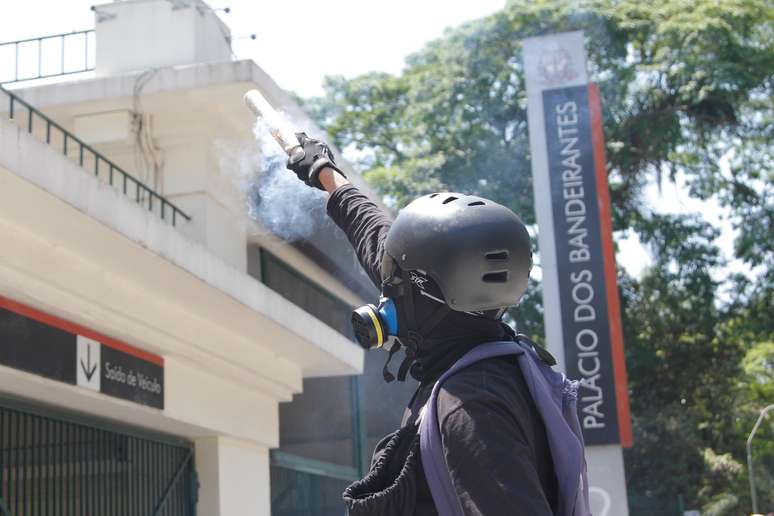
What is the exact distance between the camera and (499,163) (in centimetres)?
2000

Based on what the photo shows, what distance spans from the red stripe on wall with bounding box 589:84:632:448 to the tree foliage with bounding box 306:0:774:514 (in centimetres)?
368

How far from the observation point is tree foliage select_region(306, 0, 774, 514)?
20.0 m

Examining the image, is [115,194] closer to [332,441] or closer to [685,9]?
[332,441]

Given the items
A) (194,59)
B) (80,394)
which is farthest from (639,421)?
(80,394)

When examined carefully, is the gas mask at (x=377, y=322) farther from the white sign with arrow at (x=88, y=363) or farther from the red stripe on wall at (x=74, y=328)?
the white sign with arrow at (x=88, y=363)

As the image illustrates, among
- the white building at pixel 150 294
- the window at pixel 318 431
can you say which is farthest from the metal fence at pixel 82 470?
the window at pixel 318 431

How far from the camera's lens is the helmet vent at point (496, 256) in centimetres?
218

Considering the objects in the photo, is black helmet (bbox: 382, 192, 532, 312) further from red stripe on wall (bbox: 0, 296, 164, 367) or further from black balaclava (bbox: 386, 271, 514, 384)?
red stripe on wall (bbox: 0, 296, 164, 367)

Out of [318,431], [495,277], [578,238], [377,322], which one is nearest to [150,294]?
[318,431]

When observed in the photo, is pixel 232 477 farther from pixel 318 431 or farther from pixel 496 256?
pixel 496 256

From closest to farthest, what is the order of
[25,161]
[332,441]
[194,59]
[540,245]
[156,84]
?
1. [25,161]
2. [156,84]
3. [194,59]
4. [332,441]
5. [540,245]

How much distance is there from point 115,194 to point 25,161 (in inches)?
35.9

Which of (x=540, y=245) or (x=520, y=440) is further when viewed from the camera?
(x=540, y=245)

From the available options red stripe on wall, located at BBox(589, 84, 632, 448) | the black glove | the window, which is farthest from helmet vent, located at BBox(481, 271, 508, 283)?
red stripe on wall, located at BBox(589, 84, 632, 448)
